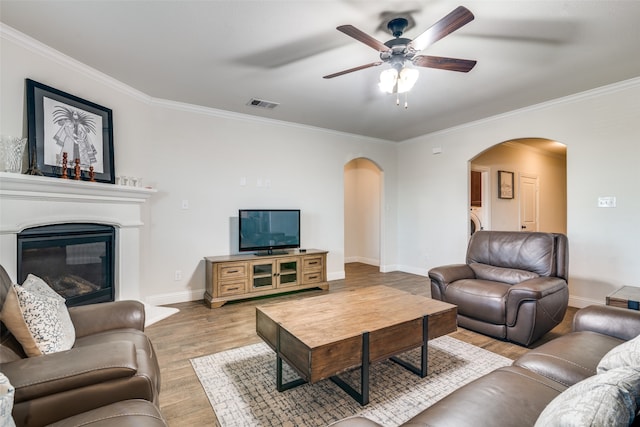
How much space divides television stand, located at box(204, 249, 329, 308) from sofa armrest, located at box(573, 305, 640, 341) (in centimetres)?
313

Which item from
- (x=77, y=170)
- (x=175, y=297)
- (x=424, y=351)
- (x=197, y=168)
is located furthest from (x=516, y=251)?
(x=77, y=170)

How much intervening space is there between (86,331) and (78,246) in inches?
58.1

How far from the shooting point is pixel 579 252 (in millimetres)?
3670

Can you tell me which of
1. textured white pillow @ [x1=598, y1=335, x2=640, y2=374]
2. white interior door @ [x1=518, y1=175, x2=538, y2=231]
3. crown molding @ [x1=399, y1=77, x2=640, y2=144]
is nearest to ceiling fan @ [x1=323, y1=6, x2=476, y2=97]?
textured white pillow @ [x1=598, y1=335, x2=640, y2=374]

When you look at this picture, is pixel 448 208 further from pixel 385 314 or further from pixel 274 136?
pixel 385 314

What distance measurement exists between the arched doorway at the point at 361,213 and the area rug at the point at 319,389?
169 inches

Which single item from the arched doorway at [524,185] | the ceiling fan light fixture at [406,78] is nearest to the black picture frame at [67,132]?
the ceiling fan light fixture at [406,78]

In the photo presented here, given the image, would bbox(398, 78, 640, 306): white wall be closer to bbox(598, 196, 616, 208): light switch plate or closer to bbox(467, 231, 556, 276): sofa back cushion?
bbox(598, 196, 616, 208): light switch plate

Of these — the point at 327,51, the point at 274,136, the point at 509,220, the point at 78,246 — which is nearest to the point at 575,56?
the point at 327,51

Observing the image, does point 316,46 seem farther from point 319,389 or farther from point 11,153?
point 319,389

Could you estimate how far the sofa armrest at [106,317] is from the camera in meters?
1.75

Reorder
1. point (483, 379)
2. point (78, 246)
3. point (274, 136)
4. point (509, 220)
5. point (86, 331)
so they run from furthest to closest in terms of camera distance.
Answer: point (509, 220), point (274, 136), point (78, 246), point (86, 331), point (483, 379)

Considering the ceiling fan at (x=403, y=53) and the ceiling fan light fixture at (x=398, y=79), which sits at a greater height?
the ceiling fan at (x=403, y=53)

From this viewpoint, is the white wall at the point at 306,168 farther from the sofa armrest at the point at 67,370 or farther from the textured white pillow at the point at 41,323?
the sofa armrest at the point at 67,370
